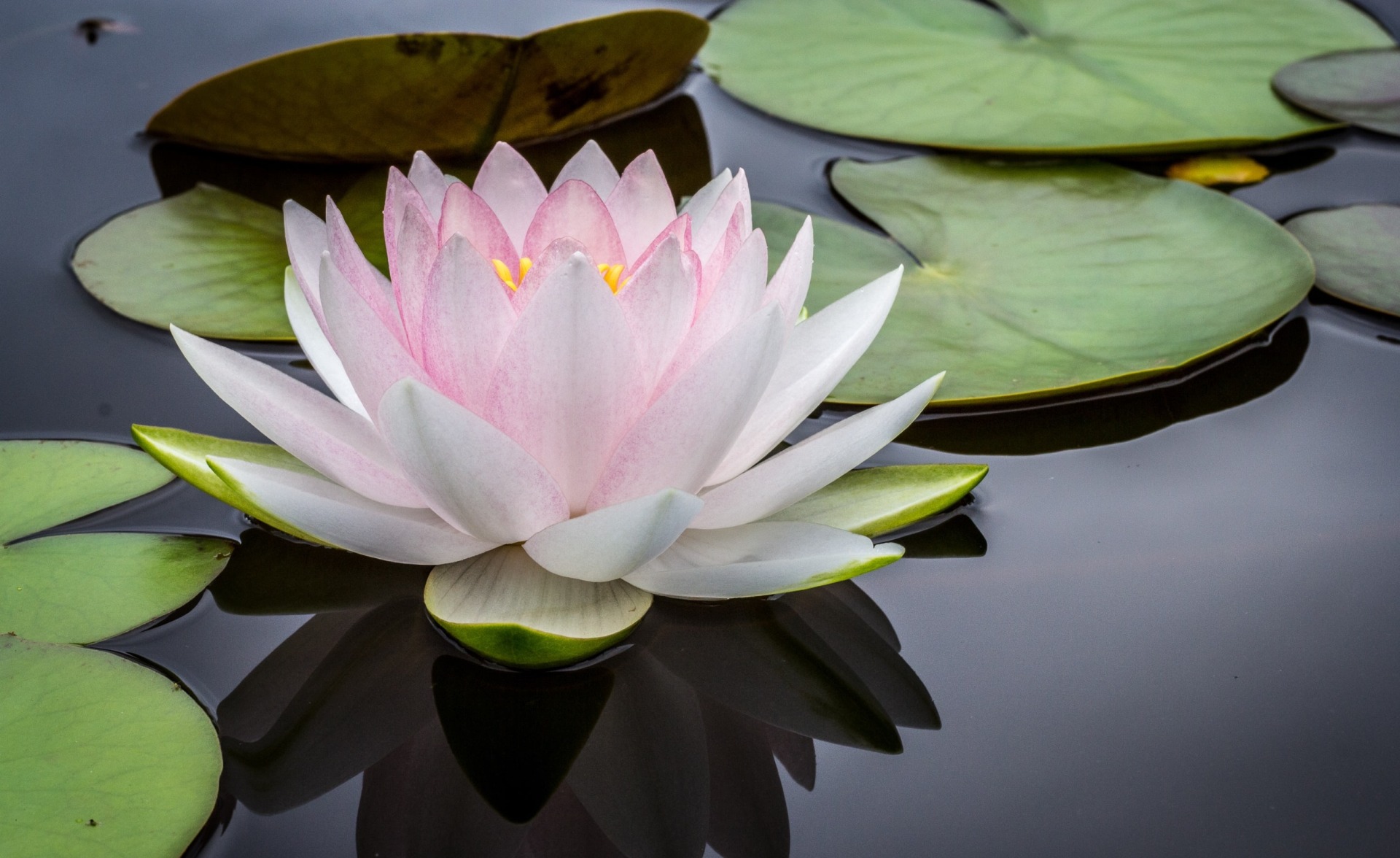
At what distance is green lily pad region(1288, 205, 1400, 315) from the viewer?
162 centimetres

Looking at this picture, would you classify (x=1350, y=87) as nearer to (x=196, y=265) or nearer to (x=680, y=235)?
(x=680, y=235)

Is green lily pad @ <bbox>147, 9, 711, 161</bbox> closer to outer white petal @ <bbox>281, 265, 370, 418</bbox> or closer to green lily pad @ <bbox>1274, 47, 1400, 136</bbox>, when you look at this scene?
outer white petal @ <bbox>281, 265, 370, 418</bbox>

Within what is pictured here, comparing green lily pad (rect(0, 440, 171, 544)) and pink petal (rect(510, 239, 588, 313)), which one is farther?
green lily pad (rect(0, 440, 171, 544))

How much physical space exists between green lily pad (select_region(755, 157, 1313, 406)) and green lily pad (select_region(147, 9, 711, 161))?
1.40ft

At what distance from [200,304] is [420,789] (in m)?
0.90

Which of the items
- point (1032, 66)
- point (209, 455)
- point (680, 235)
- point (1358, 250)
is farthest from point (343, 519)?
point (1032, 66)

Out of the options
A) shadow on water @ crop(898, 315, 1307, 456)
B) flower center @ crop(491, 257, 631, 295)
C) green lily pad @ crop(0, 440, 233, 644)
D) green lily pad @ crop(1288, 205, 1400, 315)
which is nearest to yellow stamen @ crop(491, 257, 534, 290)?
flower center @ crop(491, 257, 631, 295)

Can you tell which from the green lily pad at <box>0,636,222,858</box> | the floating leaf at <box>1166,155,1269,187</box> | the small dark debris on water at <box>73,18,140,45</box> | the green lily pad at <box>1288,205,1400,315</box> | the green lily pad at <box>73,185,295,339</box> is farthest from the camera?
the small dark debris on water at <box>73,18,140,45</box>

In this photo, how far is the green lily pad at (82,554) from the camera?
1.05m

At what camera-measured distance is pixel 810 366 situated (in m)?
1.17

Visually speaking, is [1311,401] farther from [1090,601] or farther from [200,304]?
[200,304]

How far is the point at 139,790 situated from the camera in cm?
88

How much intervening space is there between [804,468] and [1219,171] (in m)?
1.33

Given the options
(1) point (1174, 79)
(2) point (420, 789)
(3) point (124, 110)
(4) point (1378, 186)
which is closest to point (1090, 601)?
(2) point (420, 789)
